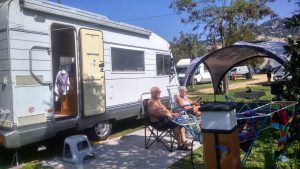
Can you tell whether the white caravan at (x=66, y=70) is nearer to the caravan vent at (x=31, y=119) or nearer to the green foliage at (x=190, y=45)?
the caravan vent at (x=31, y=119)

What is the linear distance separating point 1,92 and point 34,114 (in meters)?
0.68

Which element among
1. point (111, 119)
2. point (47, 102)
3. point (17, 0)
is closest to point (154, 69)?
point (111, 119)

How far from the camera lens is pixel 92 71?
7.34 m

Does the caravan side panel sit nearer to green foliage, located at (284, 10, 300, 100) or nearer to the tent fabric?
green foliage, located at (284, 10, 300, 100)

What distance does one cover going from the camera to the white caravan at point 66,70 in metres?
5.83

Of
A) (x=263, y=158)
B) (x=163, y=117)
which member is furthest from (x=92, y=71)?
(x=263, y=158)

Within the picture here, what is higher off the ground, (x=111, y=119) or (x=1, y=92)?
(x=1, y=92)

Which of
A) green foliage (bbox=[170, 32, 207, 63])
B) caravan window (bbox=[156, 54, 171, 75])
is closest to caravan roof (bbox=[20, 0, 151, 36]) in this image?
caravan window (bbox=[156, 54, 171, 75])

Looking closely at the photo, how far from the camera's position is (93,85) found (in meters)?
7.36

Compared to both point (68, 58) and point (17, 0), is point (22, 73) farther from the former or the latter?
point (68, 58)

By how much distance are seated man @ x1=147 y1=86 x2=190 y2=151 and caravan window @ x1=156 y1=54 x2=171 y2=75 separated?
3550 mm

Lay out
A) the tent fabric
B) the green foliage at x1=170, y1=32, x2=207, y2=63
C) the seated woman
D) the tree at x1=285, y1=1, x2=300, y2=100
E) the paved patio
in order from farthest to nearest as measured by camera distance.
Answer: the green foliage at x1=170, y1=32, x2=207, y2=63 < the seated woman < the tent fabric < the paved patio < the tree at x1=285, y1=1, x2=300, y2=100

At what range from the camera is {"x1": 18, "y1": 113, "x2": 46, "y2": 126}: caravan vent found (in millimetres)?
5855

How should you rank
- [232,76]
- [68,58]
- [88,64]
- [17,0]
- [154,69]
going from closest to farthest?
[17,0] → [88,64] → [68,58] → [154,69] → [232,76]
